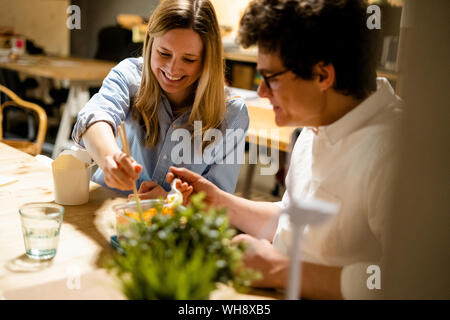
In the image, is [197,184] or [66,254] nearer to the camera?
[66,254]

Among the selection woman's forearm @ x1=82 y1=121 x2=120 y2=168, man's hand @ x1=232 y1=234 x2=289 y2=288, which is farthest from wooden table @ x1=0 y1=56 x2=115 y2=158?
man's hand @ x1=232 y1=234 x2=289 y2=288

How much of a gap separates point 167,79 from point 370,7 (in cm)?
78

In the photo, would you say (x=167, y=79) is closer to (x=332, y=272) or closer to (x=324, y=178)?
(x=324, y=178)

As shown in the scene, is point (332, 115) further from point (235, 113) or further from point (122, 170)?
point (235, 113)

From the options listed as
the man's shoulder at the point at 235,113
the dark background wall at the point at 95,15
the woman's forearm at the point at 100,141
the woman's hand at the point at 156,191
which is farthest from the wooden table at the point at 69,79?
the woman's hand at the point at 156,191

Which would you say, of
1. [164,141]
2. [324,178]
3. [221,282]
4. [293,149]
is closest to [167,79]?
[164,141]

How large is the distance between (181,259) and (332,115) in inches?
20.7

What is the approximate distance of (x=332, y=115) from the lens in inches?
41.8

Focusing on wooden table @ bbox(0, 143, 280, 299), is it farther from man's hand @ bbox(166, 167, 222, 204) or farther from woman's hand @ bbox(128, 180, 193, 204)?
man's hand @ bbox(166, 167, 222, 204)

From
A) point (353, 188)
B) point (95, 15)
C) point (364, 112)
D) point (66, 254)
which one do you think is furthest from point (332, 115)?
point (95, 15)

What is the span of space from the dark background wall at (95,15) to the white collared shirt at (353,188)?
471cm

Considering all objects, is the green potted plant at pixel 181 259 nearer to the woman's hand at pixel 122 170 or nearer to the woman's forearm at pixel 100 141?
the woman's hand at pixel 122 170

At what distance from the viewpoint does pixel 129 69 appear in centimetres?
176

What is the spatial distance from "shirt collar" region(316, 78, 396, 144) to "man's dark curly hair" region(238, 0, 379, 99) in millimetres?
39
